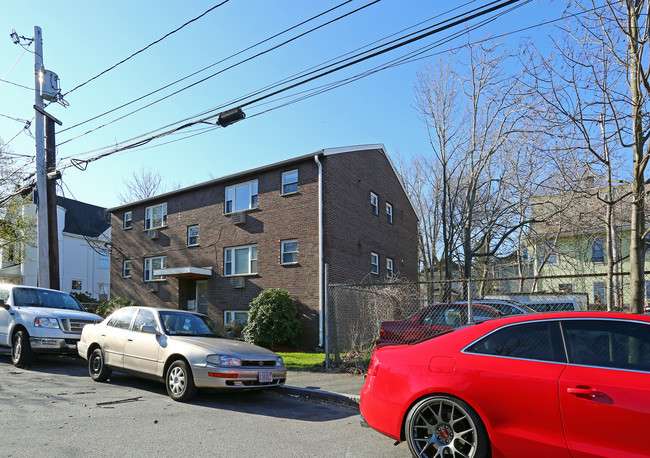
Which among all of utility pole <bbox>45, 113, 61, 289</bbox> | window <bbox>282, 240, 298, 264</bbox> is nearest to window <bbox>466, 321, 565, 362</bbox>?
window <bbox>282, 240, 298, 264</bbox>

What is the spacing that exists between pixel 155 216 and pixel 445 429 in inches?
887

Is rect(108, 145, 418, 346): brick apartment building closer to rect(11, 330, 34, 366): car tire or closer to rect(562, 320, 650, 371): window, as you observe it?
rect(11, 330, 34, 366): car tire

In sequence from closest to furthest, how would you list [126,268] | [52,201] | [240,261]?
1. [52,201]
2. [240,261]
3. [126,268]

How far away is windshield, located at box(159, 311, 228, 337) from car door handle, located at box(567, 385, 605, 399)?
6.21 metres

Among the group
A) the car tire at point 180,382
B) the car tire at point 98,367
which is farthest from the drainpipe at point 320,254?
the car tire at point 180,382

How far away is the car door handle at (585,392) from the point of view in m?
3.54

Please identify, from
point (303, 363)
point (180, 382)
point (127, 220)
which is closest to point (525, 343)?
point (180, 382)

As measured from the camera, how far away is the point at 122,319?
28.9 feet

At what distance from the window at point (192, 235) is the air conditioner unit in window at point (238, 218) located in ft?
A: 8.51

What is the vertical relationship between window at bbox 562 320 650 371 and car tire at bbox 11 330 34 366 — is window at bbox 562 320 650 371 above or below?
above

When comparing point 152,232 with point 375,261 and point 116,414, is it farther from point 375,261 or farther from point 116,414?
point 116,414

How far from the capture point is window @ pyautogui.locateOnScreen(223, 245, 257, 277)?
1964 centimetres

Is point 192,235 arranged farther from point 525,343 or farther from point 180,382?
point 525,343

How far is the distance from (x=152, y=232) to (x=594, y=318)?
893 inches
